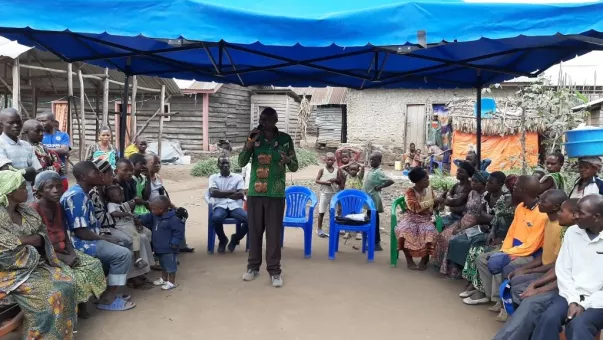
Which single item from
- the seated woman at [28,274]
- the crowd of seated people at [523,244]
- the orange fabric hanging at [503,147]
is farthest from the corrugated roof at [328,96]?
the seated woman at [28,274]

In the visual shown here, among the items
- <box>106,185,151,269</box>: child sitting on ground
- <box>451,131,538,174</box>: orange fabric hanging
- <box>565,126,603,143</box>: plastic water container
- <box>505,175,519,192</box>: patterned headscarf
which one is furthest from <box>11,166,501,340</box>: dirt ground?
<box>451,131,538,174</box>: orange fabric hanging

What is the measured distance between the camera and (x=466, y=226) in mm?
5078

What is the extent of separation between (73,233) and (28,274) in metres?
0.80

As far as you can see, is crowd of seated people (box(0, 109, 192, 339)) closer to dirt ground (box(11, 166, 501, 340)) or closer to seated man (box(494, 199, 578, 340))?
dirt ground (box(11, 166, 501, 340))


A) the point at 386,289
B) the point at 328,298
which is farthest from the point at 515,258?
the point at 328,298

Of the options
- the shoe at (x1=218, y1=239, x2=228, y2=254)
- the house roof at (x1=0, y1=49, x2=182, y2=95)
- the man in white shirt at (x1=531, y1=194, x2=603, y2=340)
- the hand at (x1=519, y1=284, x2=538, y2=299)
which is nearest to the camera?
the man in white shirt at (x1=531, y1=194, x2=603, y2=340)

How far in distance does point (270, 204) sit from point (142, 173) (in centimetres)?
151

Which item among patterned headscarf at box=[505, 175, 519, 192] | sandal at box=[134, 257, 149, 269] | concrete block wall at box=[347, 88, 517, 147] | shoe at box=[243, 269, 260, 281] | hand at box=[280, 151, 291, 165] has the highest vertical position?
concrete block wall at box=[347, 88, 517, 147]

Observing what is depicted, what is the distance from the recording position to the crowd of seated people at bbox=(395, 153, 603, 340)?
299 cm

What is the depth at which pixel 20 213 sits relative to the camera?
316 centimetres

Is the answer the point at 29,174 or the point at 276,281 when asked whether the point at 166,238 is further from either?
the point at 29,174

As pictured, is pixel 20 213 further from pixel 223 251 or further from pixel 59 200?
pixel 223 251

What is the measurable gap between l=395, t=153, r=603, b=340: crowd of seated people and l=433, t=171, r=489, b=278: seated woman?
0.01 m

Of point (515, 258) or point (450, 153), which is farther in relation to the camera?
point (450, 153)
